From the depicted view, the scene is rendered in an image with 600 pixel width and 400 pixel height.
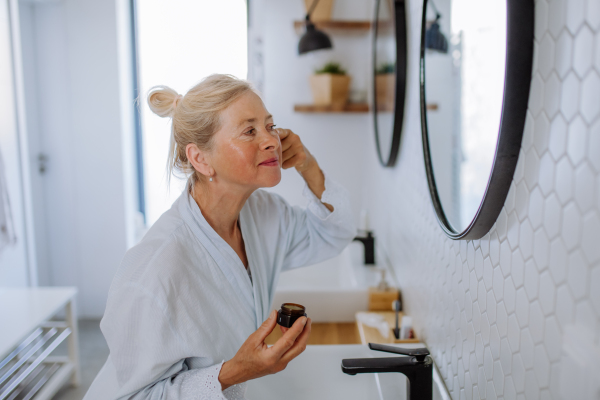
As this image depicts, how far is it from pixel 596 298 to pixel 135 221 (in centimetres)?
342

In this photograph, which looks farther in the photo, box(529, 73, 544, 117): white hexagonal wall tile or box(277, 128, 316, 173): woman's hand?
box(277, 128, 316, 173): woman's hand

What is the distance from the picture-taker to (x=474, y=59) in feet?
2.64

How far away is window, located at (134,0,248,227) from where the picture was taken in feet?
10.6

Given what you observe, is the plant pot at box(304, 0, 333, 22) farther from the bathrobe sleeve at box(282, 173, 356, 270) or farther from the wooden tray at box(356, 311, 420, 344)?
the wooden tray at box(356, 311, 420, 344)

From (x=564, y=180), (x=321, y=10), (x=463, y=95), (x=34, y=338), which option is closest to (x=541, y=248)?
(x=564, y=180)

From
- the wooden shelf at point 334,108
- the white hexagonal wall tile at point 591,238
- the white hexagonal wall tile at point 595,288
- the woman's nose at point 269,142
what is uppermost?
the wooden shelf at point 334,108

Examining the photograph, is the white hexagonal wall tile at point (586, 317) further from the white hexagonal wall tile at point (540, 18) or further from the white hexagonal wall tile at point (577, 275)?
the white hexagonal wall tile at point (540, 18)

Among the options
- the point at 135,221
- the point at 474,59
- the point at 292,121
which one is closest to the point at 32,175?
the point at 135,221

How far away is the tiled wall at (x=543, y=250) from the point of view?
0.49 meters

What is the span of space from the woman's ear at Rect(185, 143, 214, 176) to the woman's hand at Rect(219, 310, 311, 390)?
0.44 meters

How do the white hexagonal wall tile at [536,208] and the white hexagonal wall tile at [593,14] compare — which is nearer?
the white hexagonal wall tile at [593,14]

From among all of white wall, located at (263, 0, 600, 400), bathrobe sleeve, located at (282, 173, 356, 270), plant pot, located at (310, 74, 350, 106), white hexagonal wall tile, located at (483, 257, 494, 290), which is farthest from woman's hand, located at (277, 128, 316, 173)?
plant pot, located at (310, 74, 350, 106)

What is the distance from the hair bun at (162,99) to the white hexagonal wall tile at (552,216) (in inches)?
37.6

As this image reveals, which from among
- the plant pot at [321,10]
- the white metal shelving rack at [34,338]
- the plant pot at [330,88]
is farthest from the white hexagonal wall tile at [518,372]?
the plant pot at [321,10]
